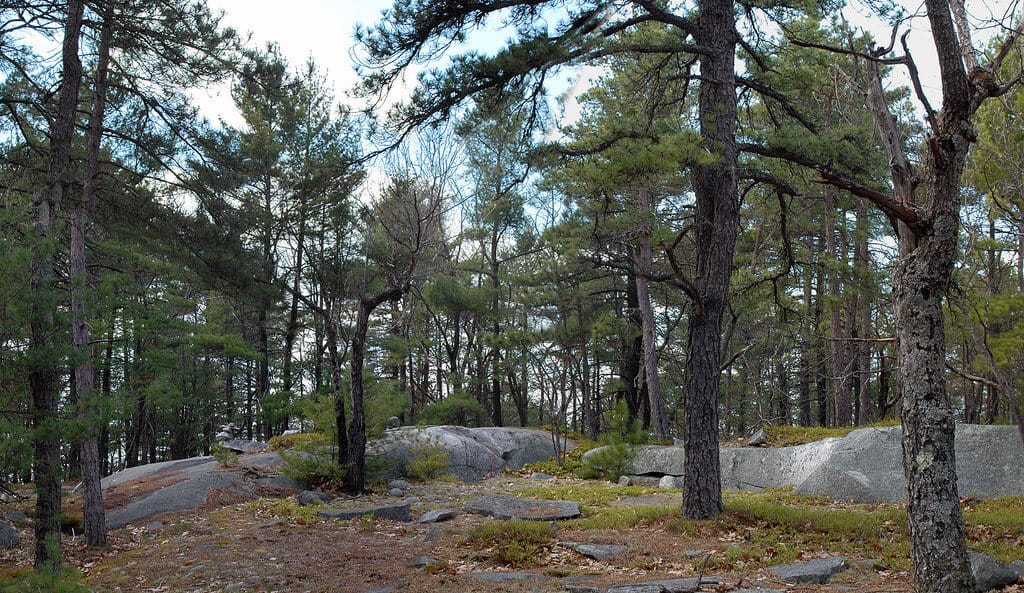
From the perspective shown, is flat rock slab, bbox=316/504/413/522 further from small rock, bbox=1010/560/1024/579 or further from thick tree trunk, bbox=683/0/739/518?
small rock, bbox=1010/560/1024/579

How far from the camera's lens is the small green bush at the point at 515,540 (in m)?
6.62

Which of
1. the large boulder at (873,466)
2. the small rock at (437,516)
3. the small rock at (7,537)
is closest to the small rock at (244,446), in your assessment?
the small rock at (7,537)

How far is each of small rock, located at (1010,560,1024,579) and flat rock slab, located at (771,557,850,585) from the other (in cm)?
111

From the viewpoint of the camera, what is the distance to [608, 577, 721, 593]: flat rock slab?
5.04 m

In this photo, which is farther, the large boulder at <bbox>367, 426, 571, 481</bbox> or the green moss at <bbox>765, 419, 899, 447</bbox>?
the large boulder at <bbox>367, 426, 571, 481</bbox>

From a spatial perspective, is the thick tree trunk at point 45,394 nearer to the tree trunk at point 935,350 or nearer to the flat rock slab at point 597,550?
the flat rock slab at point 597,550

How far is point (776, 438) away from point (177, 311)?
1670 centimetres

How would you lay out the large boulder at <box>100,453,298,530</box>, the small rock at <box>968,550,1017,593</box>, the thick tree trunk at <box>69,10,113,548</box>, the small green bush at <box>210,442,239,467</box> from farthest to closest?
1. the small green bush at <box>210,442,239,467</box>
2. the large boulder at <box>100,453,298,530</box>
3. the thick tree trunk at <box>69,10,113,548</box>
4. the small rock at <box>968,550,1017,593</box>

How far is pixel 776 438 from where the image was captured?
1239 centimetres

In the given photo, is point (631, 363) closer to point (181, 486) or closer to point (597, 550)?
point (181, 486)

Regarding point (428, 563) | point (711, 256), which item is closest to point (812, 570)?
point (428, 563)

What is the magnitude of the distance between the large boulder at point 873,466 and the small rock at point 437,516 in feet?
16.0

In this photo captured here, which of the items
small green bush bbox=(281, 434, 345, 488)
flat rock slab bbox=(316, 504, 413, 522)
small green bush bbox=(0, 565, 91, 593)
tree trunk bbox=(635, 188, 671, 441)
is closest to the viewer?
small green bush bbox=(0, 565, 91, 593)

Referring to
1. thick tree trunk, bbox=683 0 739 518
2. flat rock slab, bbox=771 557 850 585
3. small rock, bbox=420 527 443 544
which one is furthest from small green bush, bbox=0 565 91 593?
thick tree trunk, bbox=683 0 739 518
